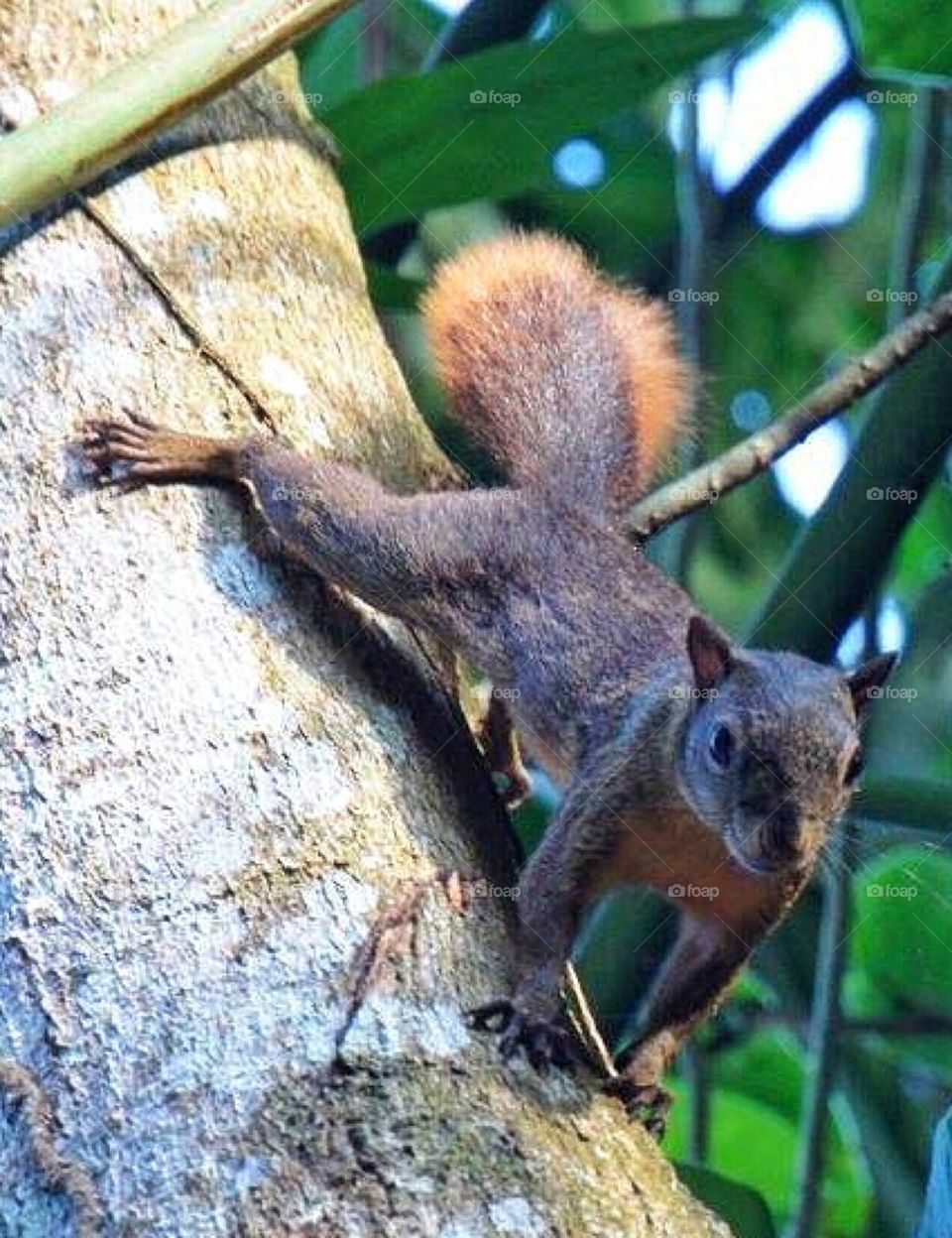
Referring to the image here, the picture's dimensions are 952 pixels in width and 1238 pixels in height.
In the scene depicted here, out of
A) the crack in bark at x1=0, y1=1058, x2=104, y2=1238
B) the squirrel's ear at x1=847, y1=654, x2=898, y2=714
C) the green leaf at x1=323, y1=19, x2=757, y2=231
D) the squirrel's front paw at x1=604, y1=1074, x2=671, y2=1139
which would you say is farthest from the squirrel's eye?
the crack in bark at x1=0, y1=1058, x2=104, y2=1238

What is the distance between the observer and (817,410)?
272cm

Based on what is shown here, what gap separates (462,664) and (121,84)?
876 mm

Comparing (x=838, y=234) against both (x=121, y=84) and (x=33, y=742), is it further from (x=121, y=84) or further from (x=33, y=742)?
(x=33, y=742)

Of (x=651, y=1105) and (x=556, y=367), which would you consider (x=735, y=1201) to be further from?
(x=556, y=367)

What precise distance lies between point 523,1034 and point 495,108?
1.59 metres

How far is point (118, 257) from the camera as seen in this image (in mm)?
2398

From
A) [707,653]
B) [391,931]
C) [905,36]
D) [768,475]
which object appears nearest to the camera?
[391,931]

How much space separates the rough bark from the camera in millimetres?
1641

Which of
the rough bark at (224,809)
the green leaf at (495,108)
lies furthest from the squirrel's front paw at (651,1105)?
the green leaf at (495,108)

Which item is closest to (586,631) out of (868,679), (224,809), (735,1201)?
(868,679)

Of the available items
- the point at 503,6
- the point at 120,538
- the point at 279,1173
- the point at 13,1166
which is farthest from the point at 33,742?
the point at 503,6

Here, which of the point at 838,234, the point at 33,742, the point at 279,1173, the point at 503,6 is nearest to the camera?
the point at 279,1173

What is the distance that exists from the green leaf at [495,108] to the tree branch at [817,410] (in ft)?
1.84

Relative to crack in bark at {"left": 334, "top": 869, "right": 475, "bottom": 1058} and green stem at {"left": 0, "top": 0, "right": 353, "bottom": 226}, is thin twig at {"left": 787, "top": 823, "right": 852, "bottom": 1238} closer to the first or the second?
crack in bark at {"left": 334, "top": 869, "right": 475, "bottom": 1058}
